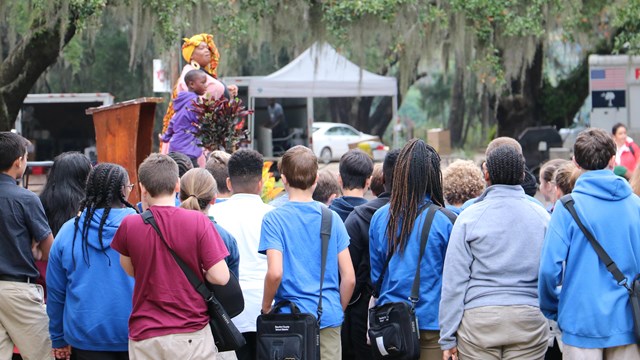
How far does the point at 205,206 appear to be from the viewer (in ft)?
15.9

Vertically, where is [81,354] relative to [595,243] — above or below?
below

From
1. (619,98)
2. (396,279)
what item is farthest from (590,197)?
(619,98)

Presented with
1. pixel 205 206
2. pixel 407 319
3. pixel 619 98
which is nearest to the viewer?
pixel 407 319

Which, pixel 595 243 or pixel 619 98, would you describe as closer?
pixel 595 243

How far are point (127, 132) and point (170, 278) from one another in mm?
3640

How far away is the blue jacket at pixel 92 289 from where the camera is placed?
4461 millimetres

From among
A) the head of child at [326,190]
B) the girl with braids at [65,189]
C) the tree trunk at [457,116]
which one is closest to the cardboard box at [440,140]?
the tree trunk at [457,116]

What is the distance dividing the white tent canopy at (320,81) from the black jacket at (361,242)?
15514 mm

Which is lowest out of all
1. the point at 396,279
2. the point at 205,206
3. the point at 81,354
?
the point at 81,354

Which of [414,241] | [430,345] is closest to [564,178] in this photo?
[414,241]

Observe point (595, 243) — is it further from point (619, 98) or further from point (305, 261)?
point (619, 98)

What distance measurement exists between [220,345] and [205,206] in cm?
84

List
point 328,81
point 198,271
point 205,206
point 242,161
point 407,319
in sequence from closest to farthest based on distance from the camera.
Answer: point 198,271 < point 407,319 < point 205,206 < point 242,161 < point 328,81

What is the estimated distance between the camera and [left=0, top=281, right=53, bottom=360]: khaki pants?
16.3ft
